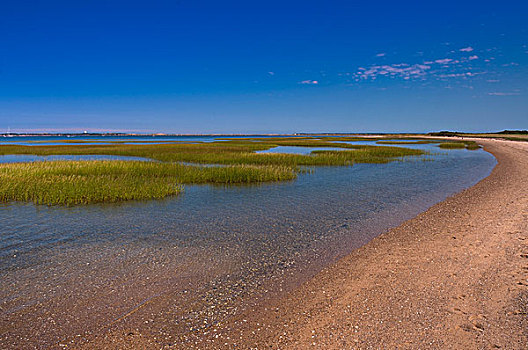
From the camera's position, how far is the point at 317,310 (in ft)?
19.8

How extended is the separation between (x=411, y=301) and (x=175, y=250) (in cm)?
687

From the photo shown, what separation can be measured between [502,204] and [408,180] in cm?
1096

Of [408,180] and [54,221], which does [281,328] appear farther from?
[408,180]

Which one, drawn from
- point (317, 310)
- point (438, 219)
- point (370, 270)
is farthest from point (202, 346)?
point (438, 219)

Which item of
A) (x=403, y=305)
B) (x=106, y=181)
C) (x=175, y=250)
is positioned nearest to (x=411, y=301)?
(x=403, y=305)

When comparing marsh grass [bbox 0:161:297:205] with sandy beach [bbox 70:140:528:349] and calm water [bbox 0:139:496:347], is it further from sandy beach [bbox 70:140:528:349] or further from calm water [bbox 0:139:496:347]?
sandy beach [bbox 70:140:528:349]

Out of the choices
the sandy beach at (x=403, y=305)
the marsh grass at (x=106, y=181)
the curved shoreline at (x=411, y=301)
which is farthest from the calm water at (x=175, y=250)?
the marsh grass at (x=106, y=181)

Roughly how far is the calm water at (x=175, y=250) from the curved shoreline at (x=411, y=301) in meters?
0.85

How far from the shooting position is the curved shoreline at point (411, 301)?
5.00 meters

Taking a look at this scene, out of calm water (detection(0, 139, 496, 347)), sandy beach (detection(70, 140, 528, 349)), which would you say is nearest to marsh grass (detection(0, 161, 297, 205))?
calm water (detection(0, 139, 496, 347))

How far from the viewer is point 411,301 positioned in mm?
6086

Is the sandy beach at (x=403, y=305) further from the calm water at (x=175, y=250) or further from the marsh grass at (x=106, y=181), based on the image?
the marsh grass at (x=106, y=181)

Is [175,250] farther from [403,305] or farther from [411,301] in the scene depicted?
[411,301]

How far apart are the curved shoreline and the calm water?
33.4 inches
